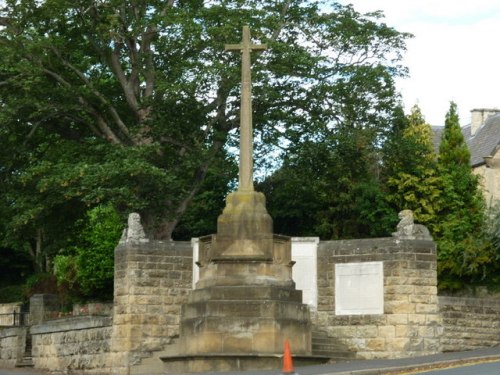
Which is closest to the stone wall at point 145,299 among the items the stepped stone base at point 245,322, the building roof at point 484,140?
the stepped stone base at point 245,322

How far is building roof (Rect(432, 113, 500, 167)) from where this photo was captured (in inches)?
2050

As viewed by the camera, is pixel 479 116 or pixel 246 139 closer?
pixel 246 139

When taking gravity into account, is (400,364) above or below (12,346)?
below

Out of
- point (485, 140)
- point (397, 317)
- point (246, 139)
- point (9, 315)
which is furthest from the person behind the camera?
point (485, 140)

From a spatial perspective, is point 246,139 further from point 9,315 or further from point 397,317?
point 9,315

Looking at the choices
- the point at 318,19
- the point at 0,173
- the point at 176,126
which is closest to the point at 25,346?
the point at 0,173

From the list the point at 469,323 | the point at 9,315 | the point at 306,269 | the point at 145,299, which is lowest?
the point at 469,323

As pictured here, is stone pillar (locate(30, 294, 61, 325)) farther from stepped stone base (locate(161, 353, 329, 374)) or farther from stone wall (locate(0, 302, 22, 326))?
stepped stone base (locate(161, 353, 329, 374))

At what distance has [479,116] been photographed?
55.9 m

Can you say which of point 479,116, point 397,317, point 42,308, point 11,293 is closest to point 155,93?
point 42,308

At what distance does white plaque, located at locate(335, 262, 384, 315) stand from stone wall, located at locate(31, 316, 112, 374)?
18.5 ft

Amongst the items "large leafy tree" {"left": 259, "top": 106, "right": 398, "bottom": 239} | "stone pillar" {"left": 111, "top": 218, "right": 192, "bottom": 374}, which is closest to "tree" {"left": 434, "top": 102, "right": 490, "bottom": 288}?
"large leafy tree" {"left": 259, "top": 106, "right": 398, "bottom": 239}

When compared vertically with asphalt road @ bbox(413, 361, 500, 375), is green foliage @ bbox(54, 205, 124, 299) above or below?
above

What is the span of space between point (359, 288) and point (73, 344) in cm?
785
